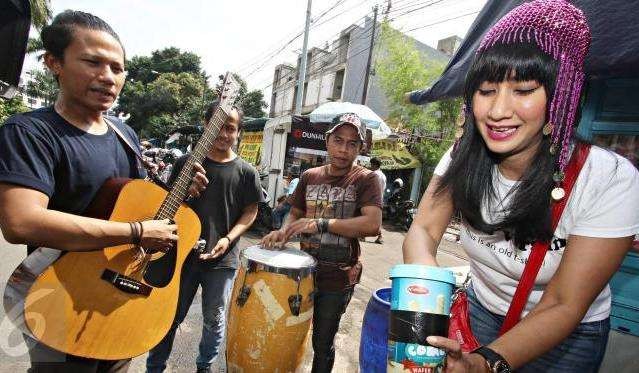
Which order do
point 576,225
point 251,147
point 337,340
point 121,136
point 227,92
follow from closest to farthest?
1. point 576,225
2. point 121,136
3. point 227,92
4. point 337,340
5. point 251,147

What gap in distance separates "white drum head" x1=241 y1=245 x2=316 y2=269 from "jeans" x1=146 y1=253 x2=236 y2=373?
70 centimetres

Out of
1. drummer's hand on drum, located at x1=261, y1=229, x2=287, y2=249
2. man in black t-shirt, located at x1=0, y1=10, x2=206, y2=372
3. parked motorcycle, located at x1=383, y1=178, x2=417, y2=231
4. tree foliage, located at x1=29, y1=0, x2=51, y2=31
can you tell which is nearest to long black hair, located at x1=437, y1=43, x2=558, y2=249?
drummer's hand on drum, located at x1=261, y1=229, x2=287, y2=249

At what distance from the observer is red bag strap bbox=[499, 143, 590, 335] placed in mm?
1244

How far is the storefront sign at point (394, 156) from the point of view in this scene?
56.0 feet

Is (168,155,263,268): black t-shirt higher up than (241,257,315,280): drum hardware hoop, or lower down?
higher up

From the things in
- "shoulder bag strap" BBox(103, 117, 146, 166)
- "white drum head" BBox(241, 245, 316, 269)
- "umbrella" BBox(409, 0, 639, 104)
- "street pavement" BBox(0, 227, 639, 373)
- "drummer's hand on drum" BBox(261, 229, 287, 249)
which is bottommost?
"street pavement" BBox(0, 227, 639, 373)

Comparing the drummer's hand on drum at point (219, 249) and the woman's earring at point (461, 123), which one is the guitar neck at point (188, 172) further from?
the woman's earring at point (461, 123)

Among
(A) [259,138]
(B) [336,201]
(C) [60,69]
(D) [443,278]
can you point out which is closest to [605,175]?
(D) [443,278]

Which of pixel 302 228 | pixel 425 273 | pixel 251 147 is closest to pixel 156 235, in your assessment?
pixel 302 228

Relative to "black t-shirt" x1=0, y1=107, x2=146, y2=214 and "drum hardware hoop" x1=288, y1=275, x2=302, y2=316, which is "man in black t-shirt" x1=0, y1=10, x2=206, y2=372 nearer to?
"black t-shirt" x1=0, y1=107, x2=146, y2=214

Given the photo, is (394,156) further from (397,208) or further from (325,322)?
(325,322)

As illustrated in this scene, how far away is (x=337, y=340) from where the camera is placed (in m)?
3.98

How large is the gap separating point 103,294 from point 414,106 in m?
18.1

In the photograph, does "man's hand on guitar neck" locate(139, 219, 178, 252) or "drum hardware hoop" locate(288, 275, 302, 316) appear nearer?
"man's hand on guitar neck" locate(139, 219, 178, 252)
